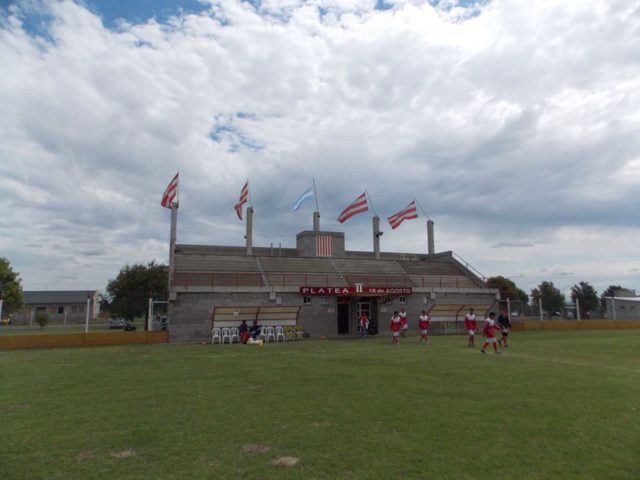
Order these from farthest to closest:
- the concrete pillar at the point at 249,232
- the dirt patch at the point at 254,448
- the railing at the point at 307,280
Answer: the concrete pillar at the point at 249,232 < the railing at the point at 307,280 < the dirt patch at the point at 254,448

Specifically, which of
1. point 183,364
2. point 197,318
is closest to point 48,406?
point 183,364

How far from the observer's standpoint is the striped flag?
138ft

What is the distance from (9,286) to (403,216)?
153ft

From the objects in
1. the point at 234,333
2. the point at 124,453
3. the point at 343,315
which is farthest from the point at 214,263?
the point at 124,453

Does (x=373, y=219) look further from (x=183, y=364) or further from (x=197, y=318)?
(x=183, y=364)

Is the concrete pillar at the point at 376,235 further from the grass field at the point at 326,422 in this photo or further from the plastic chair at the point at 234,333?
the grass field at the point at 326,422

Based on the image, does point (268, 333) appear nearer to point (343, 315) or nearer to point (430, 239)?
point (343, 315)

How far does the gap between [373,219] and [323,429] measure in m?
39.7

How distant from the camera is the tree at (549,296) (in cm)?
7919

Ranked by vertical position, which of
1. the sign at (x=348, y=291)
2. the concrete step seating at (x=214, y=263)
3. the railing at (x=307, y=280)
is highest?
the concrete step seating at (x=214, y=263)

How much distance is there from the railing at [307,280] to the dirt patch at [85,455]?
23196 mm

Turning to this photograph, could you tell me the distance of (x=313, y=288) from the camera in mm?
31797

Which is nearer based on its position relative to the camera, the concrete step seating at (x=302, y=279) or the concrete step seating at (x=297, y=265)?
the concrete step seating at (x=302, y=279)

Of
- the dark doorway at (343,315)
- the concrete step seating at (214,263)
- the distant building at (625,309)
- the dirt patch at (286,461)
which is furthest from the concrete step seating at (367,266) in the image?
the dirt patch at (286,461)
